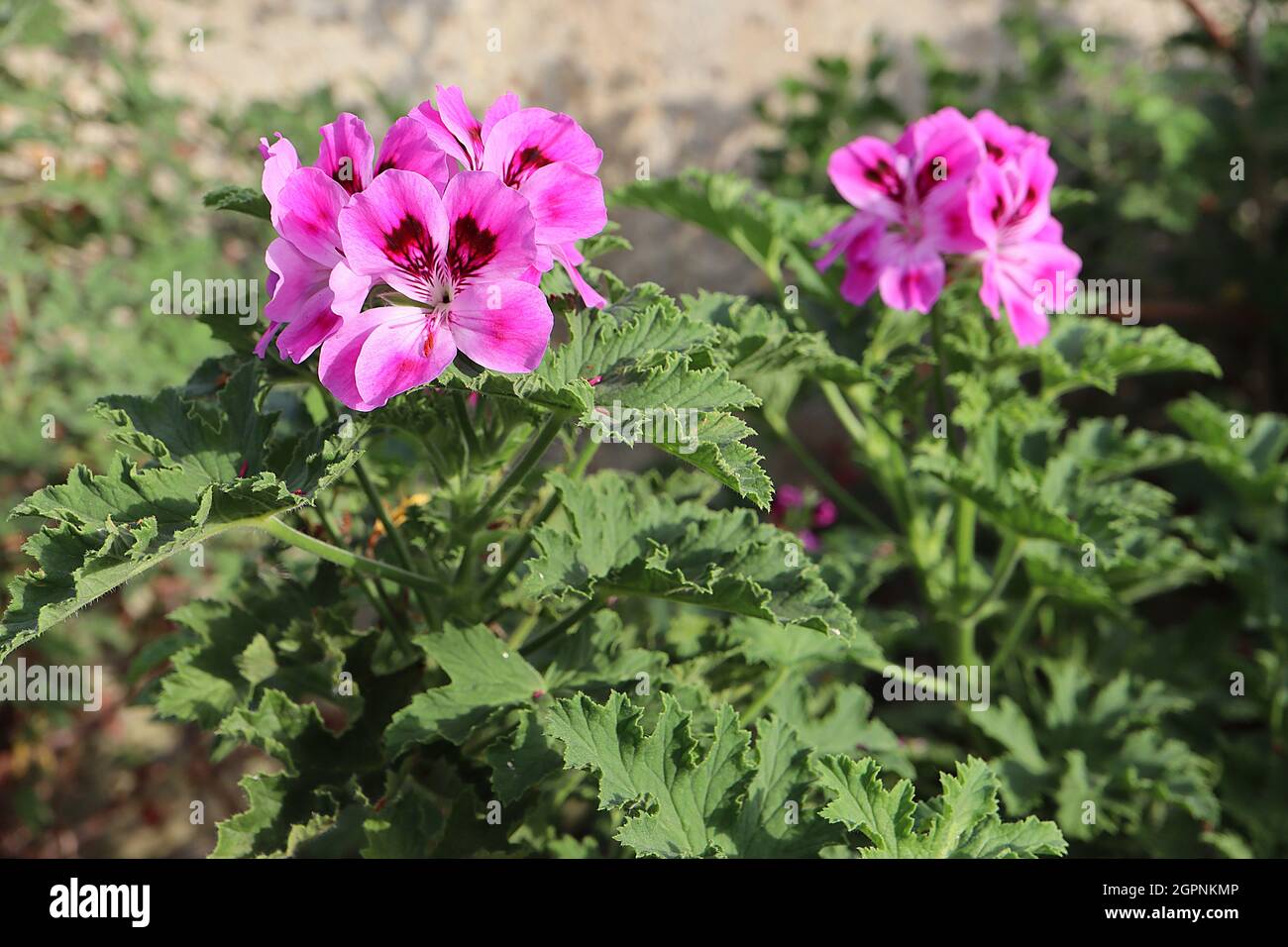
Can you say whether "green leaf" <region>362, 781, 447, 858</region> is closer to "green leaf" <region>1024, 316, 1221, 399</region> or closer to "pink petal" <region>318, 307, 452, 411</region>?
"pink petal" <region>318, 307, 452, 411</region>

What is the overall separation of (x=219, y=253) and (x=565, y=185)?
Answer: 224 centimetres

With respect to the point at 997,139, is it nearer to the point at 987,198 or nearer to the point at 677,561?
the point at 987,198

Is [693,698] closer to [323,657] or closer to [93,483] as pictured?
[323,657]

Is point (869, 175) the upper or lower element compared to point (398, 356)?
upper

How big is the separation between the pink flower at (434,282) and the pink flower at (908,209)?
2.08 ft

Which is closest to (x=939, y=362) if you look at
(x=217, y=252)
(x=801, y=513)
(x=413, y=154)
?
(x=801, y=513)

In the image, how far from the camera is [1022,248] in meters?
1.61

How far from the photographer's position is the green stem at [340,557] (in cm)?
125

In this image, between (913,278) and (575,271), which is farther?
(913,278)

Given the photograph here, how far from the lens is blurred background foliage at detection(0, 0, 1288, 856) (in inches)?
99.6

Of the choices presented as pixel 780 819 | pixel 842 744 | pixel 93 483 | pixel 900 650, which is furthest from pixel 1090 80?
pixel 93 483

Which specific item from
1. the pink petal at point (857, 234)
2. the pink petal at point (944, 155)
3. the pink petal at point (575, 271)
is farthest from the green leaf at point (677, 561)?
the pink petal at point (944, 155)

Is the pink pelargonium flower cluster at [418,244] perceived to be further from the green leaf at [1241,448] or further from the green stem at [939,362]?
the green leaf at [1241,448]

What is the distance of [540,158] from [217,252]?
2.13 metres
